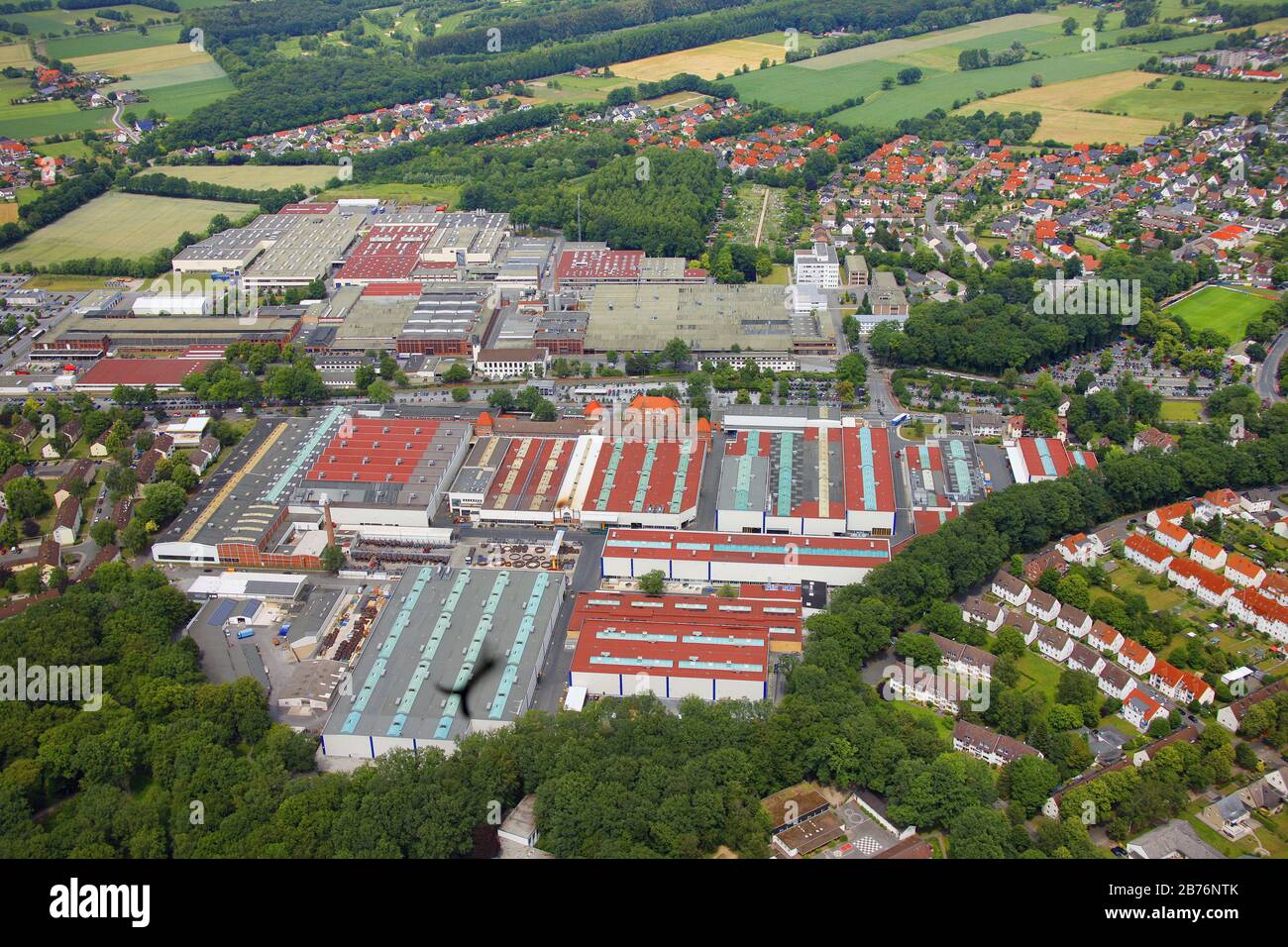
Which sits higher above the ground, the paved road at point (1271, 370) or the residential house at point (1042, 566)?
the paved road at point (1271, 370)

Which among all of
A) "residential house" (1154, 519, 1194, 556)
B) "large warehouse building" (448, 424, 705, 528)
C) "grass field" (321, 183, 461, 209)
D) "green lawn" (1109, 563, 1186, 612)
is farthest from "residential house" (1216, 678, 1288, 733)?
"grass field" (321, 183, 461, 209)

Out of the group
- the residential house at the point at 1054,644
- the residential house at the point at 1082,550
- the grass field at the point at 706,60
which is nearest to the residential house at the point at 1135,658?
the residential house at the point at 1054,644

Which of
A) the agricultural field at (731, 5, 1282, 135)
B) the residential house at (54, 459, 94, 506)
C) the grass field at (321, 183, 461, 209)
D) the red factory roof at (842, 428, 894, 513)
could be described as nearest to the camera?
the red factory roof at (842, 428, 894, 513)

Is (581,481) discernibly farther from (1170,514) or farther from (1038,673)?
(1170,514)

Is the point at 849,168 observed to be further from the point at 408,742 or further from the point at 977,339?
the point at 408,742

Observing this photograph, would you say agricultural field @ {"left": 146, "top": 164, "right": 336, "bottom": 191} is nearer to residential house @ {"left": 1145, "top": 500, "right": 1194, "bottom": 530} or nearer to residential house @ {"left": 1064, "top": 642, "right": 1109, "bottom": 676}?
residential house @ {"left": 1145, "top": 500, "right": 1194, "bottom": 530}

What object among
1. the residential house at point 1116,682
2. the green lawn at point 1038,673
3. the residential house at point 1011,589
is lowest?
the green lawn at point 1038,673

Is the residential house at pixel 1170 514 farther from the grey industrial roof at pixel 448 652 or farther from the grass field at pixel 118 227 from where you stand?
the grass field at pixel 118 227
